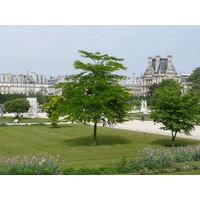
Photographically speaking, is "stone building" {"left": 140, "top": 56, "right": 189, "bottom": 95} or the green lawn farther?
"stone building" {"left": 140, "top": 56, "right": 189, "bottom": 95}

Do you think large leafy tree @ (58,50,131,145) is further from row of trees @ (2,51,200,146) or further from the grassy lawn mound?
the grassy lawn mound

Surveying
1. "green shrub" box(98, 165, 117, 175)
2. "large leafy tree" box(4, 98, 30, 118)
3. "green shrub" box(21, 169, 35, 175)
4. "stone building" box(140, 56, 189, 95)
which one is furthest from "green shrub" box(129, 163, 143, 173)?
"stone building" box(140, 56, 189, 95)

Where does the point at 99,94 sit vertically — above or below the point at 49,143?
above

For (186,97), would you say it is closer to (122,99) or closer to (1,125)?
(122,99)

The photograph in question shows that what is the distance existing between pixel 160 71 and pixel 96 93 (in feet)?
450

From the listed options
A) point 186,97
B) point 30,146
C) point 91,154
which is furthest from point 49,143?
point 186,97

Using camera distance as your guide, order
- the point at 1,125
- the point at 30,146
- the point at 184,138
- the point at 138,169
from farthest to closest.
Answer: the point at 1,125, the point at 184,138, the point at 30,146, the point at 138,169

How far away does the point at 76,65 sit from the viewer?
23.5m

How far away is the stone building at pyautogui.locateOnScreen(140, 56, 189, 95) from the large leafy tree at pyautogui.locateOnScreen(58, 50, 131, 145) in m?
131

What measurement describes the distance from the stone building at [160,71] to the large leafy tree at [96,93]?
431 ft

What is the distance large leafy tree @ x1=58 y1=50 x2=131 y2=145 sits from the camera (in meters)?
22.5

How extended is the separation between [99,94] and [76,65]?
10.3ft

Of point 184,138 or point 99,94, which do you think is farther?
point 184,138

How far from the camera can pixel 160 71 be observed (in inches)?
6112
